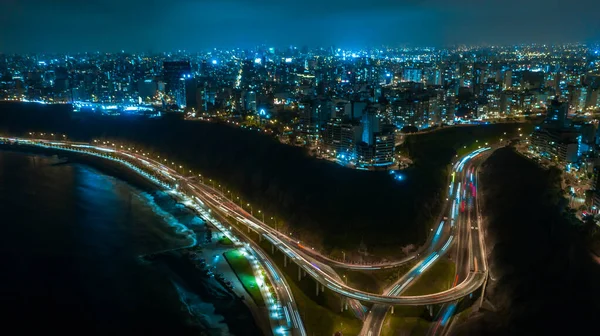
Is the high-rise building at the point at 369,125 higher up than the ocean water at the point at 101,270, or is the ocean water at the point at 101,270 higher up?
the high-rise building at the point at 369,125

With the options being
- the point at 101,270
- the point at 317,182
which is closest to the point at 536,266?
the point at 317,182

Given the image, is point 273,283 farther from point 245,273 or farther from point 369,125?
point 369,125

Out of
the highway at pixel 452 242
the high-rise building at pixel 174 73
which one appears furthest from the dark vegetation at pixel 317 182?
the high-rise building at pixel 174 73

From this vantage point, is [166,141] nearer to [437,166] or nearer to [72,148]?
[72,148]

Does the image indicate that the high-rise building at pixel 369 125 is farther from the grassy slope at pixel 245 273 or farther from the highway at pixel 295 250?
the grassy slope at pixel 245 273

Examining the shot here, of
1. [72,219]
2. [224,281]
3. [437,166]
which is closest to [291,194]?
[224,281]

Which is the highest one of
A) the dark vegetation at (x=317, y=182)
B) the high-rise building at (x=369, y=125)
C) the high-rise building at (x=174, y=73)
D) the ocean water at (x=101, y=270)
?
the high-rise building at (x=174, y=73)

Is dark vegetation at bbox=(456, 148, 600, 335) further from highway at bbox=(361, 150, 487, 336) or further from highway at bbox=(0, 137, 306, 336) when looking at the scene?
highway at bbox=(0, 137, 306, 336)

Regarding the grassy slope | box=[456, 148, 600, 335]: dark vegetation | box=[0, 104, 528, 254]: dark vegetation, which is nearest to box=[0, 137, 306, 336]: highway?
the grassy slope
